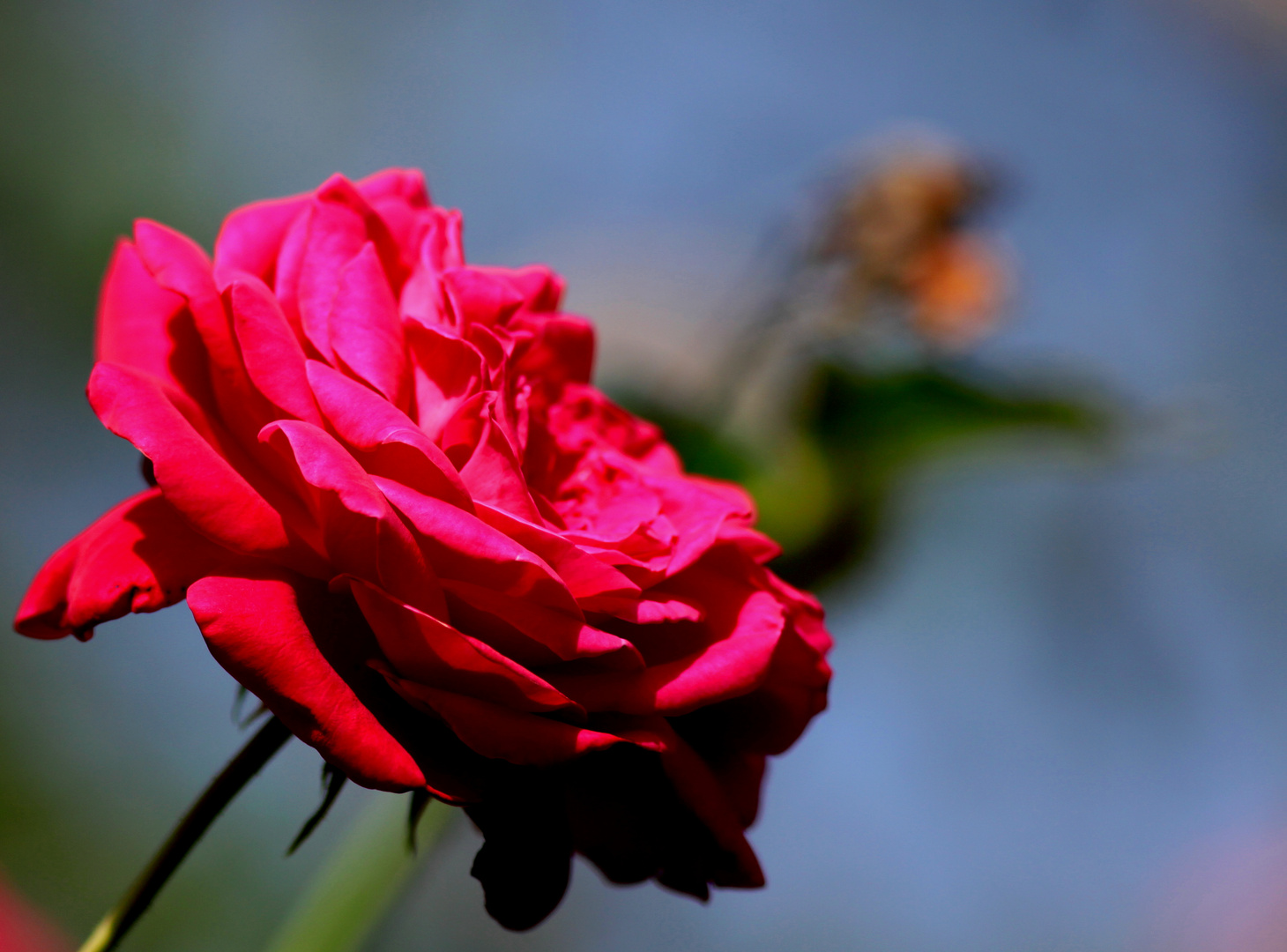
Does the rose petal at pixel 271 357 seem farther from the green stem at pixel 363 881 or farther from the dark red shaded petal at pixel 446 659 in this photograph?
the green stem at pixel 363 881

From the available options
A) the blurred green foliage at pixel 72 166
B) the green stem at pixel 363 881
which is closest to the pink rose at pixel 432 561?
the green stem at pixel 363 881

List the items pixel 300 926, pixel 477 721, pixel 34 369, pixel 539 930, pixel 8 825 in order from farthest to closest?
pixel 539 930
pixel 34 369
pixel 8 825
pixel 300 926
pixel 477 721

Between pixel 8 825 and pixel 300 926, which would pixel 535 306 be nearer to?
pixel 300 926

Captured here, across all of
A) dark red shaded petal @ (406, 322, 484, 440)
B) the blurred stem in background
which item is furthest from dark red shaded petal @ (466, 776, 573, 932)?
the blurred stem in background

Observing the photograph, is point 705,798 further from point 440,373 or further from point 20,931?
point 20,931

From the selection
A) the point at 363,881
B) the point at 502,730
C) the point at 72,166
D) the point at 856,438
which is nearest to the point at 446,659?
the point at 502,730

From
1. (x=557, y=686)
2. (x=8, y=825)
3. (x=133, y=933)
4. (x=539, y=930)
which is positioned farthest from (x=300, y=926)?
(x=539, y=930)
